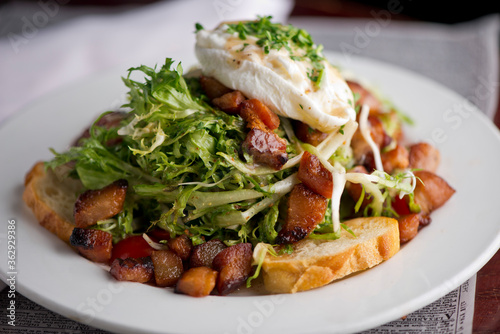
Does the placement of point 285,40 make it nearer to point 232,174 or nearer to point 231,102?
point 231,102

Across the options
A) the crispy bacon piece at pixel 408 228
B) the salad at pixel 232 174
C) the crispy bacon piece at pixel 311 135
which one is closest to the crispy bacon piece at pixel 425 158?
the salad at pixel 232 174

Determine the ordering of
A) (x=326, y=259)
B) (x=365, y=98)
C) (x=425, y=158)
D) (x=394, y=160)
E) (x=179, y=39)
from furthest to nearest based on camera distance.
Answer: (x=179, y=39) → (x=365, y=98) → (x=425, y=158) → (x=394, y=160) → (x=326, y=259)

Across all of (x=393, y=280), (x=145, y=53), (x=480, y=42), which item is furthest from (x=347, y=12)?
(x=393, y=280)

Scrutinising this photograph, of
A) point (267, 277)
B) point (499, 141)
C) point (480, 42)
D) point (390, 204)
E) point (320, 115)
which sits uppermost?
→ point (320, 115)

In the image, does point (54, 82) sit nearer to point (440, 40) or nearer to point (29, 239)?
point (29, 239)

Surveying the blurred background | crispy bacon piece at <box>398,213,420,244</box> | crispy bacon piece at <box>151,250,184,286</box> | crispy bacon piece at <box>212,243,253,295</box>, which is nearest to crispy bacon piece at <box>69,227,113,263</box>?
crispy bacon piece at <box>151,250,184,286</box>

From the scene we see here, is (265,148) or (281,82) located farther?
(281,82)

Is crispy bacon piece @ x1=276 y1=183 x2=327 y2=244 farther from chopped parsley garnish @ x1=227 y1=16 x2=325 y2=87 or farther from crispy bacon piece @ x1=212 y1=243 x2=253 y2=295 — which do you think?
chopped parsley garnish @ x1=227 y1=16 x2=325 y2=87

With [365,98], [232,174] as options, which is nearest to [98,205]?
[232,174]
